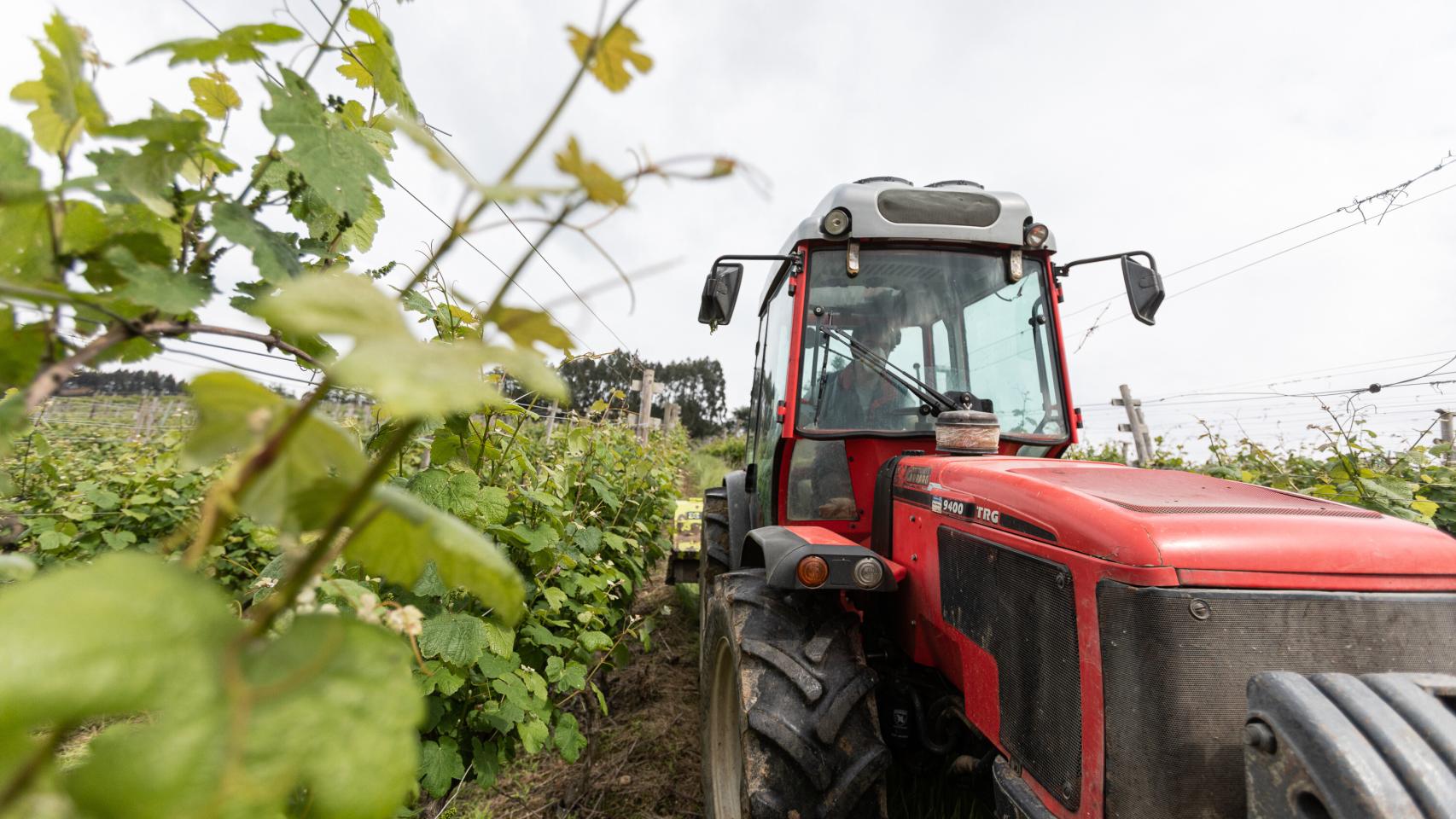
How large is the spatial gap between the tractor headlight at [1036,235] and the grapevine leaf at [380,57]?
2.55 metres

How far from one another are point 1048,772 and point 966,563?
0.56 m

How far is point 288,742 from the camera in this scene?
0.29 m

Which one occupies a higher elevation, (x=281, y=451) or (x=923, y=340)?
(x=923, y=340)

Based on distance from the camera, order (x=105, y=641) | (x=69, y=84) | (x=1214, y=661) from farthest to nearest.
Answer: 1. (x=1214, y=661)
2. (x=69, y=84)
3. (x=105, y=641)

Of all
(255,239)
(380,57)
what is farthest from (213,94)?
(255,239)

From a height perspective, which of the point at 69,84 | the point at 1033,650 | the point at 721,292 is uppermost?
the point at 721,292

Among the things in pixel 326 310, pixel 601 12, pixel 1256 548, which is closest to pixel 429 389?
pixel 326 310

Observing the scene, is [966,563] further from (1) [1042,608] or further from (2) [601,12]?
(2) [601,12]

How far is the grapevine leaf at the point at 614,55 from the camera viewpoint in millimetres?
457

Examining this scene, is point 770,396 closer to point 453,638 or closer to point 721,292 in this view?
point 721,292

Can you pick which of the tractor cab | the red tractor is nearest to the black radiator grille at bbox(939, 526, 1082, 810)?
the red tractor

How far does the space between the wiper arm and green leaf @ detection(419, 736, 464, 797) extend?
2.01 metres

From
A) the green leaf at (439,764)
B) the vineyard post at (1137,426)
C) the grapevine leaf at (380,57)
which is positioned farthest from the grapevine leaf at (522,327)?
Answer: the vineyard post at (1137,426)

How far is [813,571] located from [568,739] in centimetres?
123
